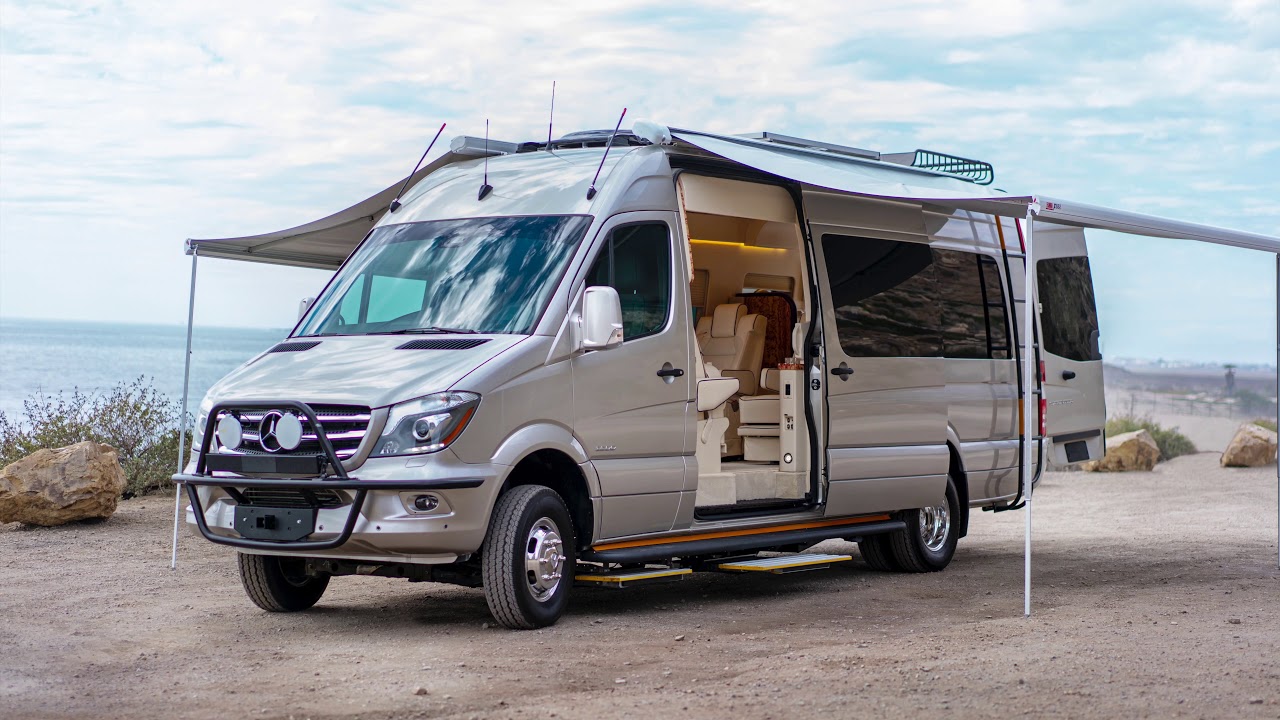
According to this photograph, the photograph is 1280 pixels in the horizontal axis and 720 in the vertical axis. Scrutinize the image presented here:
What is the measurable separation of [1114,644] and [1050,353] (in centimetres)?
505

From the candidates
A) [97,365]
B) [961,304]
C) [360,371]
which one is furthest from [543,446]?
[97,365]

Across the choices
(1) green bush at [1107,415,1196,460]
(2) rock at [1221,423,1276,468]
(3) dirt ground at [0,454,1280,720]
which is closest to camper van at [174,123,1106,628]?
(3) dirt ground at [0,454,1280,720]

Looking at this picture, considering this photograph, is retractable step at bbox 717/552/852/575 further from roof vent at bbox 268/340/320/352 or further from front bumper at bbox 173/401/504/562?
roof vent at bbox 268/340/320/352

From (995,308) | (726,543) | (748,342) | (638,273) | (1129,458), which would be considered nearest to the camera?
(638,273)

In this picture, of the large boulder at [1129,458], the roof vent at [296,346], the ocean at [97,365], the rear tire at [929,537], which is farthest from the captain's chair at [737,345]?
the ocean at [97,365]

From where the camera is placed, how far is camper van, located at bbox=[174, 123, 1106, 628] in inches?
297

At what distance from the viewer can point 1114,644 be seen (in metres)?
7.65

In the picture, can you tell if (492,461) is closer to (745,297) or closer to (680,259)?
(680,259)

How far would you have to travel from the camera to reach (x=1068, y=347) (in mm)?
12500

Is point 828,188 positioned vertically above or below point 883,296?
above

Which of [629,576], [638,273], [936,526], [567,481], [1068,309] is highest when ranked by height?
[1068,309]

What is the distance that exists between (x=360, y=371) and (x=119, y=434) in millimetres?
9241

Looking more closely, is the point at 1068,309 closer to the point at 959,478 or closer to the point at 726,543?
the point at 959,478

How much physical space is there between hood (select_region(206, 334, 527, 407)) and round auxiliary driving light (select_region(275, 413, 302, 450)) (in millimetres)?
116
